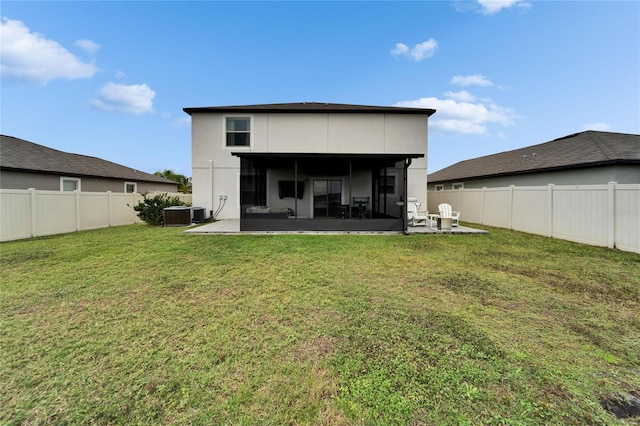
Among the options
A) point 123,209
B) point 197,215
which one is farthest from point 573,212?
point 123,209

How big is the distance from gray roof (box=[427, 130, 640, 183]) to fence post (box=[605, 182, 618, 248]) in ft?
13.0

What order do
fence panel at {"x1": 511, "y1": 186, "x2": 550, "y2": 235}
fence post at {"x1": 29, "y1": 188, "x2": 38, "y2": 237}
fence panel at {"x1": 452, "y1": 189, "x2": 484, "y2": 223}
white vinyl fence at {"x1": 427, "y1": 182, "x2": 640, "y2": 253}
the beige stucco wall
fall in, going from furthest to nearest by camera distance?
1. the beige stucco wall
2. fence panel at {"x1": 452, "y1": 189, "x2": 484, "y2": 223}
3. fence panel at {"x1": 511, "y1": 186, "x2": 550, "y2": 235}
4. fence post at {"x1": 29, "y1": 188, "x2": 38, "y2": 237}
5. white vinyl fence at {"x1": 427, "y1": 182, "x2": 640, "y2": 253}

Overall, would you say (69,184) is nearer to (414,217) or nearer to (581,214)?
(414,217)

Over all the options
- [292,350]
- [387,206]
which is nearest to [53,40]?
[387,206]

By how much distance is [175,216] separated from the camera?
11031 mm

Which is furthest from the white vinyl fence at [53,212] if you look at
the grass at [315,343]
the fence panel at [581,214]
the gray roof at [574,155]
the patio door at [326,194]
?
the gray roof at [574,155]

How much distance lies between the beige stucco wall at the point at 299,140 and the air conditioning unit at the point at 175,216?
1.94 meters

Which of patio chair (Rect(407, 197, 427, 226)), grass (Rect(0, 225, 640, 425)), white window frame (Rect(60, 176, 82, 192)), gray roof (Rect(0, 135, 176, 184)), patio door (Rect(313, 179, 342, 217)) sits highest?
gray roof (Rect(0, 135, 176, 184))

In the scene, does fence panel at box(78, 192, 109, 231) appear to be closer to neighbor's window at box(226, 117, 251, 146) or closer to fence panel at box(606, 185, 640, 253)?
neighbor's window at box(226, 117, 251, 146)

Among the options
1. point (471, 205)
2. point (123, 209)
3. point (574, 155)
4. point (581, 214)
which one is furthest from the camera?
point (471, 205)

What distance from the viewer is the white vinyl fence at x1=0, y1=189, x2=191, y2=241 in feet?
26.2

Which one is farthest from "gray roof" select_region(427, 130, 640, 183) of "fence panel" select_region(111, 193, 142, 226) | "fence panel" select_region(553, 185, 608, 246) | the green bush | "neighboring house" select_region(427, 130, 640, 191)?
"fence panel" select_region(111, 193, 142, 226)

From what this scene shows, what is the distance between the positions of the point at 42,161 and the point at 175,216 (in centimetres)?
789

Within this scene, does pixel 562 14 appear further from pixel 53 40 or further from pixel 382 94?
pixel 53 40
